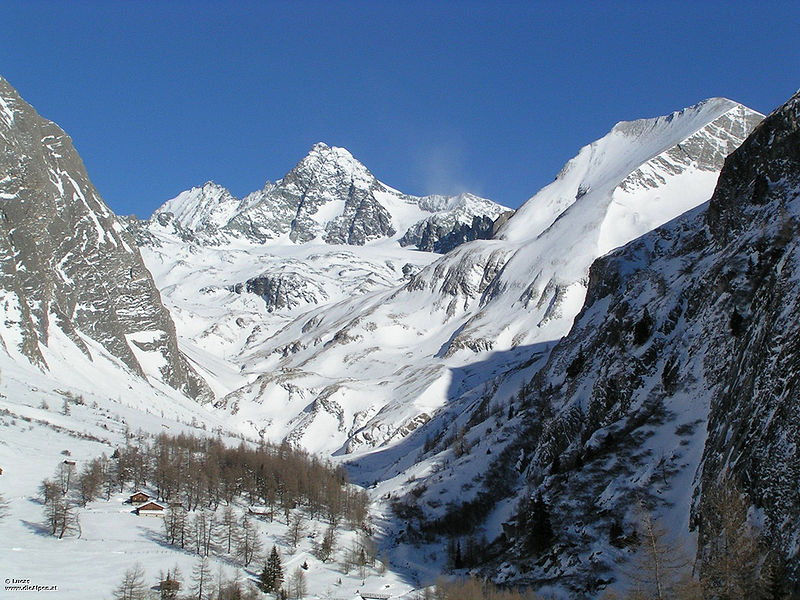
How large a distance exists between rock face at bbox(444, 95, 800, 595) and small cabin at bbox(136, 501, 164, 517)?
45098 millimetres

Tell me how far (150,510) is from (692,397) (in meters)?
67.9

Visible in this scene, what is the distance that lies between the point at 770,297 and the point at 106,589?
2483 inches

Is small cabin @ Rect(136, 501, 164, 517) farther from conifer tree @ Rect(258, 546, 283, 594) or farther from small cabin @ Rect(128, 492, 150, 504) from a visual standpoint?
conifer tree @ Rect(258, 546, 283, 594)

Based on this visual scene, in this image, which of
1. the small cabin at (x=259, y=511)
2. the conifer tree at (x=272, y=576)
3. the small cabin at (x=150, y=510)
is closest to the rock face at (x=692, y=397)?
the conifer tree at (x=272, y=576)

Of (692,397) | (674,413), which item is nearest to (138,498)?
(674,413)

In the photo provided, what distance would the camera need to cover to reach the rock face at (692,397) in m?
45.6

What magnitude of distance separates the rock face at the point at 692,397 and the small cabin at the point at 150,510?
4510 centimetres

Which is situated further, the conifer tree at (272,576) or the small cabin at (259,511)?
the small cabin at (259,511)

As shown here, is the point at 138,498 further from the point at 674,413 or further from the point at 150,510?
the point at 674,413

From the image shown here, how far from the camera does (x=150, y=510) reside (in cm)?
9250

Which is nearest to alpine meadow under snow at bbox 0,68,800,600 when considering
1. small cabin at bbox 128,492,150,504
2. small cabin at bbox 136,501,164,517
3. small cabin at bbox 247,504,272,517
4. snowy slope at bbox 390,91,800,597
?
snowy slope at bbox 390,91,800,597

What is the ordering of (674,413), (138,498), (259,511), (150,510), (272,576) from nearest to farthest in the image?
(674,413), (272,576), (150,510), (138,498), (259,511)

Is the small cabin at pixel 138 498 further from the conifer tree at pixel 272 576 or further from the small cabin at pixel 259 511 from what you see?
the conifer tree at pixel 272 576

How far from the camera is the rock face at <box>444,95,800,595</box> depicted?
4556 centimetres
